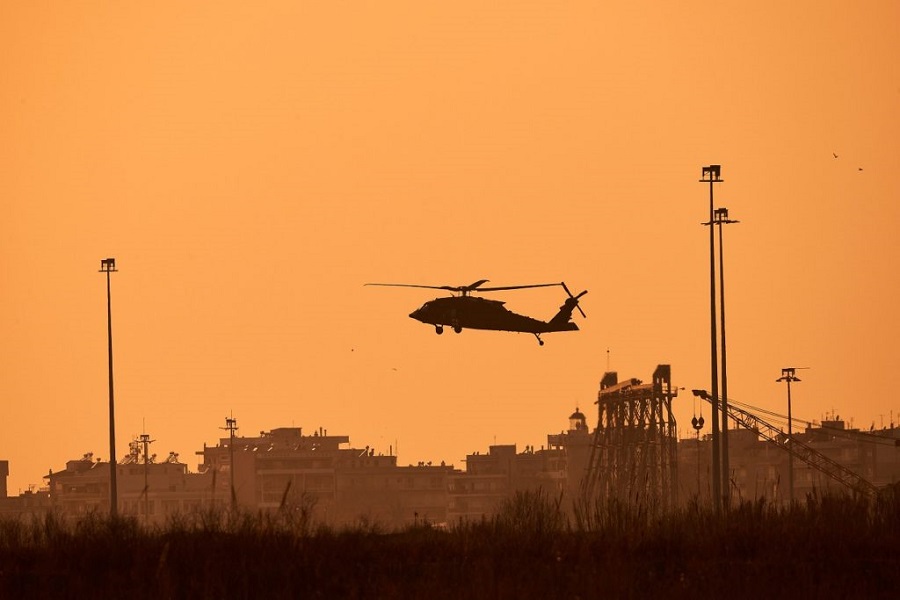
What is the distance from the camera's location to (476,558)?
128 ft

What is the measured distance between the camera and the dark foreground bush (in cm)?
3641

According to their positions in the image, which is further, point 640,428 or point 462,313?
point 640,428

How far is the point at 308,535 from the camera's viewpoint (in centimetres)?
4031

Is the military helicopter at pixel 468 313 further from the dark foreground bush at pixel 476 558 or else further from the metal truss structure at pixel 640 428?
the metal truss structure at pixel 640 428

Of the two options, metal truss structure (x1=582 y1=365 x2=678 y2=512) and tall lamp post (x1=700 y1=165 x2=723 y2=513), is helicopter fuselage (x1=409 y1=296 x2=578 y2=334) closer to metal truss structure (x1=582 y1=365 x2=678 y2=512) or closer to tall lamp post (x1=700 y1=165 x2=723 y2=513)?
tall lamp post (x1=700 y1=165 x2=723 y2=513)

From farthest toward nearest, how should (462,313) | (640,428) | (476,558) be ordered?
(640,428) < (462,313) < (476,558)

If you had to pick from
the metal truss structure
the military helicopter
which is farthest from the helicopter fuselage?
the metal truss structure

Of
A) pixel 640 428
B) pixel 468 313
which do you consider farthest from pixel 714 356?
pixel 640 428

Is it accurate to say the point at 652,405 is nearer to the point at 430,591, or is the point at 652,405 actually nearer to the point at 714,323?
the point at 714,323

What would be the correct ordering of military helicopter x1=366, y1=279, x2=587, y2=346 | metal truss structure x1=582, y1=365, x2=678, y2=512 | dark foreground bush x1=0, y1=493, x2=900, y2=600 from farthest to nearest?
1. metal truss structure x1=582, y1=365, x2=678, y2=512
2. military helicopter x1=366, y1=279, x2=587, y2=346
3. dark foreground bush x1=0, y1=493, x2=900, y2=600

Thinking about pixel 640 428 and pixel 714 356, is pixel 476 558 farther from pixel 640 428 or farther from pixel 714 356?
pixel 640 428

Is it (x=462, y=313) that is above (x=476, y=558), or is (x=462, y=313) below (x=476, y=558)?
above

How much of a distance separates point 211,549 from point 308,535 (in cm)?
235

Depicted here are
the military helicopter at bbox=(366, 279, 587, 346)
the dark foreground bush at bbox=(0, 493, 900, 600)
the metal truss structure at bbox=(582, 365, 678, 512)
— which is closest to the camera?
the dark foreground bush at bbox=(0, 493, 900, 600)
